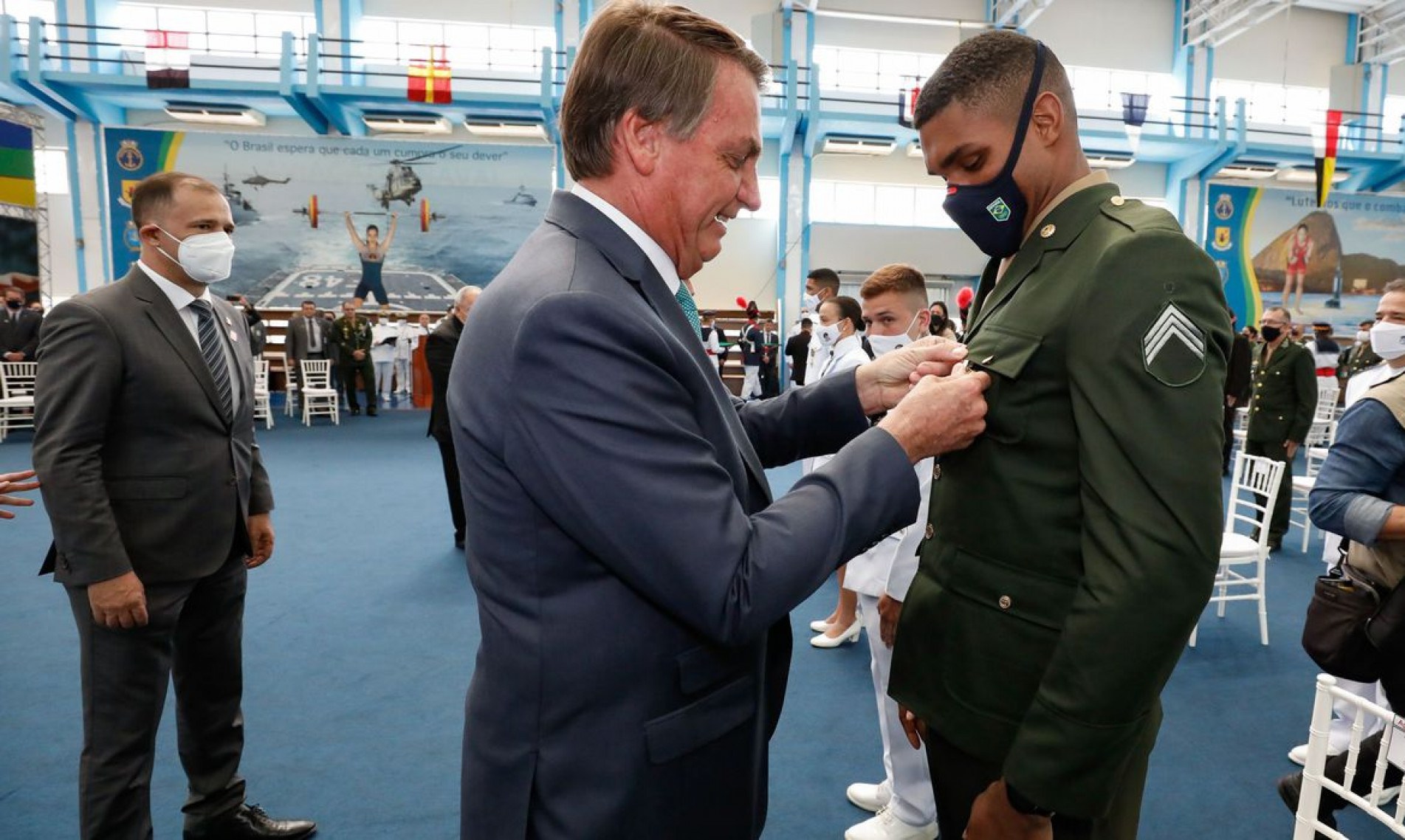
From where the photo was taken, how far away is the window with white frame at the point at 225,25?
1452 centimetres

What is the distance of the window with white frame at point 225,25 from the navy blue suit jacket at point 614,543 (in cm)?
1690

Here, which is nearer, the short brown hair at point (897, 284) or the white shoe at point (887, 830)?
the white shoe at point (887, 830)

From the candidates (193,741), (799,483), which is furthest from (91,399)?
(799,483)

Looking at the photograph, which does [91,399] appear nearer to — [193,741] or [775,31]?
[193,741]

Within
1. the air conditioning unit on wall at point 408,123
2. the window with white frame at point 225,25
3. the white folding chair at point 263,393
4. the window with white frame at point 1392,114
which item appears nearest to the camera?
the white folding chair at point 263,393

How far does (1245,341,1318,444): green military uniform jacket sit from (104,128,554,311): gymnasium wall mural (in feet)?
38.2

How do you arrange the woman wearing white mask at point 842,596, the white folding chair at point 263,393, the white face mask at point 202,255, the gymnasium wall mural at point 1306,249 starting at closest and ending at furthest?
the white face mask at point 202,255 < the woman wearing white mask at point 842,596 < the white folding chair at point 263,393 < the gymnasium wall mural at point 1306,249

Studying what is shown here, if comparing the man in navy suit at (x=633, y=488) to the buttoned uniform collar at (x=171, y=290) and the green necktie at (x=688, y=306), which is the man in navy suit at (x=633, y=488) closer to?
the green necktie at (x=688, y=306)

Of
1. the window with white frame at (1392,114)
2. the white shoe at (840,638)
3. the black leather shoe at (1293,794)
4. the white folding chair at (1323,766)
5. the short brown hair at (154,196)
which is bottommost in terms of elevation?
the white shoe at (840,638)

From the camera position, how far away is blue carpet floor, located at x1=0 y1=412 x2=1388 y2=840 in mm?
2443

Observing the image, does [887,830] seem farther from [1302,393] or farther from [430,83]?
[430,83]

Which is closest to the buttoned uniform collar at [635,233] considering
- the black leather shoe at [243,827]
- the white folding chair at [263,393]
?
the black leather shoe at [243,827]

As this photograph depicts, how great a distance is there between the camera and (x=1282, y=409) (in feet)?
18.5

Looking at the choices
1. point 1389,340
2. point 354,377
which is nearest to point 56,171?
point 354,377
